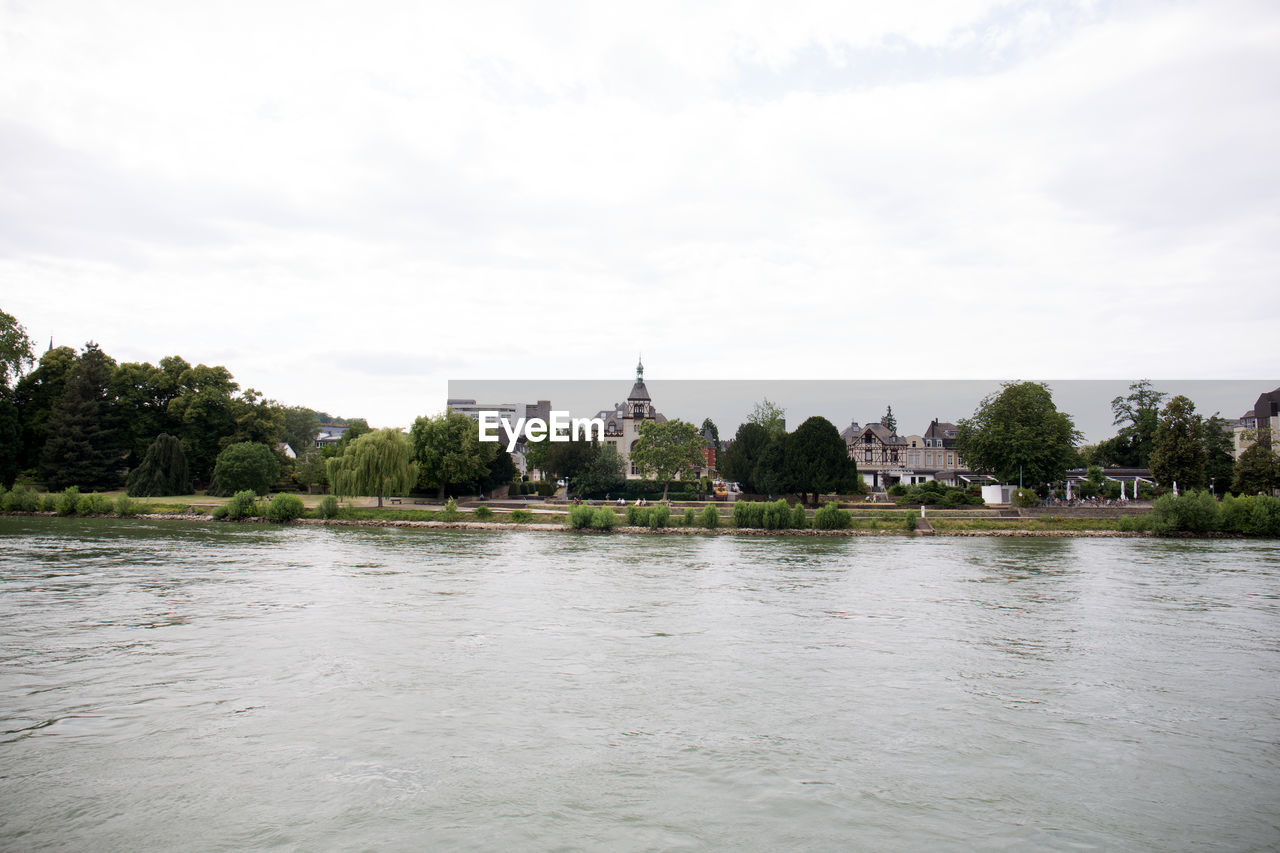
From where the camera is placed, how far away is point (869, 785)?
365 inches

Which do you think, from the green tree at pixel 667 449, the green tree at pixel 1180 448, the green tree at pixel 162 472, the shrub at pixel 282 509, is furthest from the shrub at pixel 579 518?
the green tree at pixel 1180 448

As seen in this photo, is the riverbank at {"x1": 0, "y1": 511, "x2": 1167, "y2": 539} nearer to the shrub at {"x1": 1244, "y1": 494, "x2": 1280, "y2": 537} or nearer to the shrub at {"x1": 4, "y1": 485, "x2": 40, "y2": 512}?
the shrub at {"x1": 4, "y1": 485, "x2": 40, "y2": 512}

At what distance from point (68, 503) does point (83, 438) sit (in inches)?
440

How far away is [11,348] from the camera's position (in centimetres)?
5972

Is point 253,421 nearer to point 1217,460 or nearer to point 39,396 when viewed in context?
point 39,396

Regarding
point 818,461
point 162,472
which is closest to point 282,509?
point 162,472

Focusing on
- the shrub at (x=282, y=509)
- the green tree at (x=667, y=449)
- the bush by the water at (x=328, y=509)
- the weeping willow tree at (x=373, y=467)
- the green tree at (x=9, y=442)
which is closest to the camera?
the shrub at (x=282, y=509)

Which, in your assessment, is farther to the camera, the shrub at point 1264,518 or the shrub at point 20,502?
the shrub at point 20,502

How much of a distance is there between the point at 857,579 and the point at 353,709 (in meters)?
18.8

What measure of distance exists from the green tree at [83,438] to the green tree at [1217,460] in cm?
8102

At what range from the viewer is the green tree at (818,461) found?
59.4 m

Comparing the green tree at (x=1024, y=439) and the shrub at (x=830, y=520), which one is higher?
the green tree at (x=1024, y=439)

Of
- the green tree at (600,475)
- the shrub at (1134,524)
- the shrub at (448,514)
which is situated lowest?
the shrub at (1134,524)

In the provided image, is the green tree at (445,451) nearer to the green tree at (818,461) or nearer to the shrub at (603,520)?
the shrub at (603,520)
